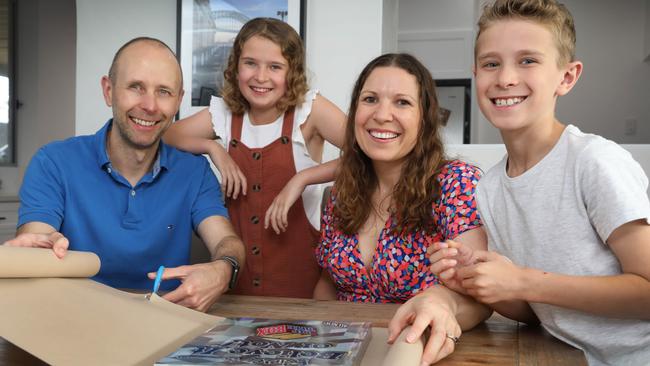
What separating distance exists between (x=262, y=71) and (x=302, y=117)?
0.21 m

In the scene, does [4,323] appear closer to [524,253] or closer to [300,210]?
[524,253]

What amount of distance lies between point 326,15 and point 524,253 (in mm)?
2120

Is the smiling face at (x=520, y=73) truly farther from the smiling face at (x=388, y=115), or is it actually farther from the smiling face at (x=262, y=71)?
the smiling face at (x=262, y=71)

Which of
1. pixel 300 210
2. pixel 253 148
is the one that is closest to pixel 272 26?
pixel 253 148

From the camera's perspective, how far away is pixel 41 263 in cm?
107

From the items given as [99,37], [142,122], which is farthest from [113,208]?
[99,37]

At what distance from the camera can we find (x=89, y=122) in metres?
3.41

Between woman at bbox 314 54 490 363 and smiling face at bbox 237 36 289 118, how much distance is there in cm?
43

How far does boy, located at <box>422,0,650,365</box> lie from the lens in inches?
37.8

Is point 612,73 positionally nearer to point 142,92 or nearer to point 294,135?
point 294,135

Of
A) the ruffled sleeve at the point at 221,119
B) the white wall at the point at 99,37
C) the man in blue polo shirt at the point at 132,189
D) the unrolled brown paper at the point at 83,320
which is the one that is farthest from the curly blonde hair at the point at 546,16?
the white wall at the point at 99,37

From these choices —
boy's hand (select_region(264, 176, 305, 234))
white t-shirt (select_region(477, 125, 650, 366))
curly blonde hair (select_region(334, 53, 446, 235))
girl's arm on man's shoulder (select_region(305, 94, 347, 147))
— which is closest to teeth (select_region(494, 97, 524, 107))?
white t-shirt (select_region(477, 125, 650, 366))

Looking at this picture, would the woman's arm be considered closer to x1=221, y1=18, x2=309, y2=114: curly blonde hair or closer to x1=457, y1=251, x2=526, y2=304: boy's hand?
x1=457, y1=251, x2=526, y2=304: boy's hand

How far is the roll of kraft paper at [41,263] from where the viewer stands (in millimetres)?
1009
